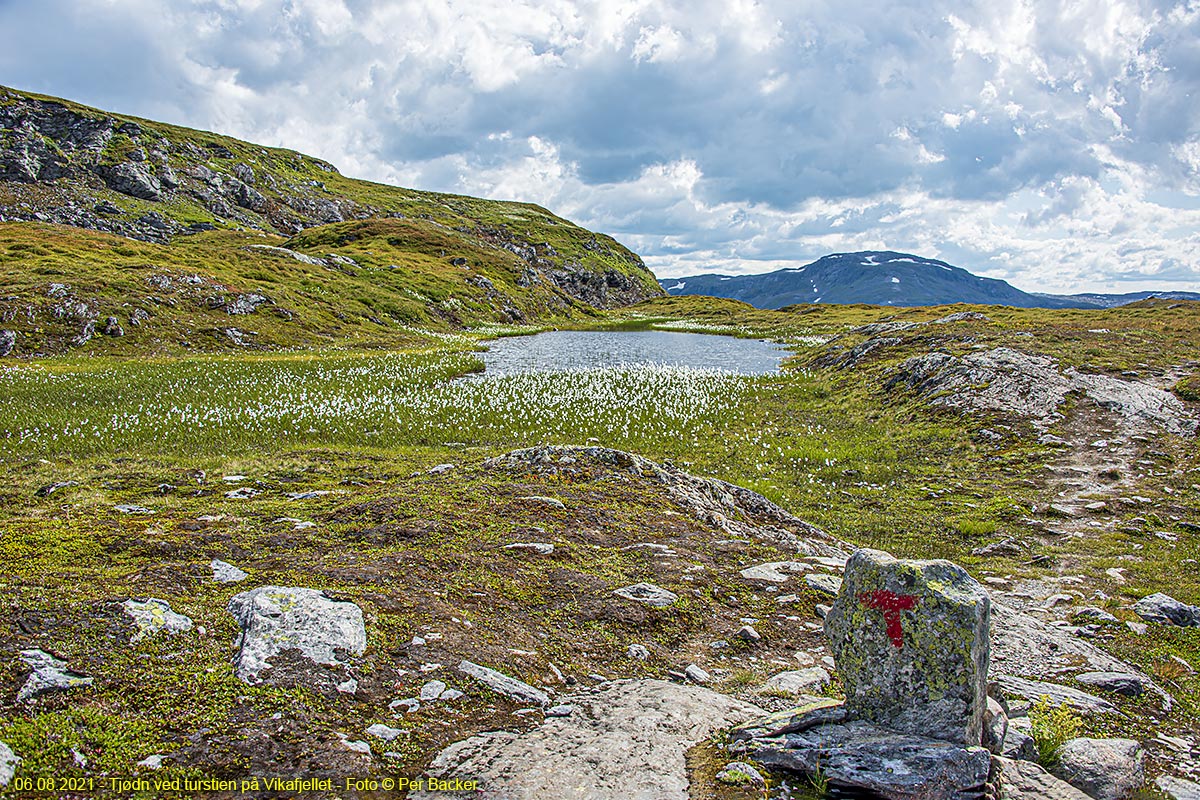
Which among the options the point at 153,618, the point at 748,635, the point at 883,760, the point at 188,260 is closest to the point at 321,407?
the point at 153,618

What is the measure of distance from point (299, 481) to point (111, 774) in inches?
467

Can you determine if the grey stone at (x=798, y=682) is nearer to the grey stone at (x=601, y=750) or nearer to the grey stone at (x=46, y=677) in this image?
the grey stone at (x=601, y=750)

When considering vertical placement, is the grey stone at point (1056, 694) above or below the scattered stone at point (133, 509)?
below

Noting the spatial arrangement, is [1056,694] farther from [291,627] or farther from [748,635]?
[291,627]

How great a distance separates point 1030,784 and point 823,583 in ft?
15.9

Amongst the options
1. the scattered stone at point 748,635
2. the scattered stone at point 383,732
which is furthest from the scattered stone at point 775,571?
the scattered stone at point 383,732

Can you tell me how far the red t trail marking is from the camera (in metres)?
5.10

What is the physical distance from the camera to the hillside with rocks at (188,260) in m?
50.3

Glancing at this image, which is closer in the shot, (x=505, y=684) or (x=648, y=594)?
(x=505, y=684)

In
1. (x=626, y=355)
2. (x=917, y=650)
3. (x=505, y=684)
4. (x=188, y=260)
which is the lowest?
(x=505, y=684)

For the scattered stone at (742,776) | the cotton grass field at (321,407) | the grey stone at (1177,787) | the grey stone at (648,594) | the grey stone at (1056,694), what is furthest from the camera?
the cotton grass field at (321,407)

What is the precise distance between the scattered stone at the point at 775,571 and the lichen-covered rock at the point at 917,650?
4.38 m

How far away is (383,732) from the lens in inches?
195

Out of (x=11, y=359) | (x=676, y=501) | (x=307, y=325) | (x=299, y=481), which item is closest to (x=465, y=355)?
(x=307, y=325)
